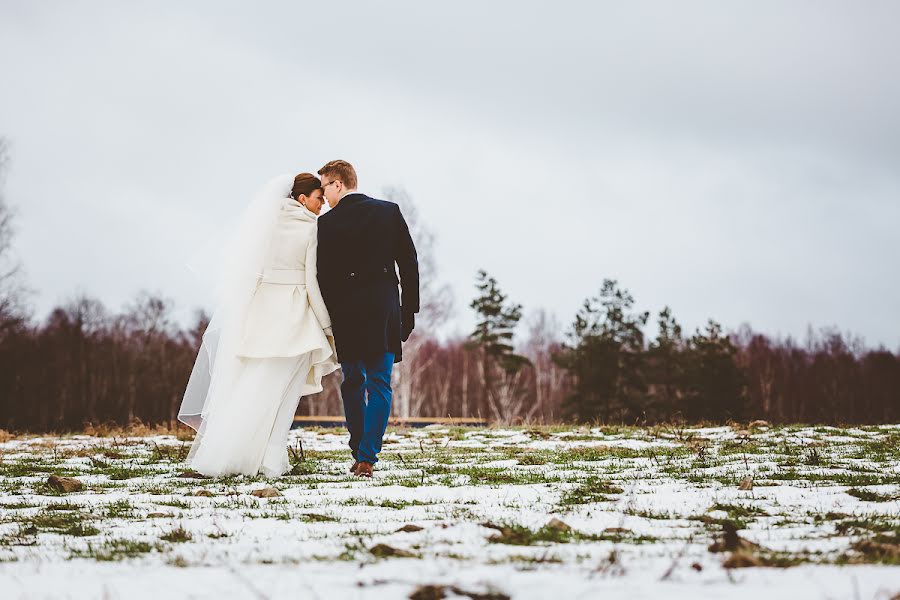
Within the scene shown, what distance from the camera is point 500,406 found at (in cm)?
4988

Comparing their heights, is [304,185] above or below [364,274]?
above

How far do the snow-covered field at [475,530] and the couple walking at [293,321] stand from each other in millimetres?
403

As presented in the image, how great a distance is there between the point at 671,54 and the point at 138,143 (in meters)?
41.1

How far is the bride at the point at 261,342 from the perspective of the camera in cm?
555

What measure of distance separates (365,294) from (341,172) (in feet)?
3.88

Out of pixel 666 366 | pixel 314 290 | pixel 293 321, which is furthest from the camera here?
pixel 666 366

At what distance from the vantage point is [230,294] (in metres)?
5.86

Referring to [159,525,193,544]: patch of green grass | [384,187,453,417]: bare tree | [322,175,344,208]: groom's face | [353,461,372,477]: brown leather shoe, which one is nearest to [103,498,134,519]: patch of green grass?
[159,525,193,544]: patch of green grass

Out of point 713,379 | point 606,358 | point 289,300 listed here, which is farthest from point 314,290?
point 713,379

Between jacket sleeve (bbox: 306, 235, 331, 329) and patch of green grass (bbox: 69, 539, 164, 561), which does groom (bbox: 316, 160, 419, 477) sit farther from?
patch of green grass (bbox: 69, 539, 164, 561)

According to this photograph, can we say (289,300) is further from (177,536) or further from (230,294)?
(177,536)

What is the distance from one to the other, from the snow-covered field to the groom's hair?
8.09ft

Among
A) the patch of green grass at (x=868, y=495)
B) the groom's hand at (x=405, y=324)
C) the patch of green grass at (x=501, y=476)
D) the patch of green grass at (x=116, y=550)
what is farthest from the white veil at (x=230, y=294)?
the patch of green grass at (x=868, y=495)

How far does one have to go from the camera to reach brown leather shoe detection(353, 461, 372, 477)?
5281mm
